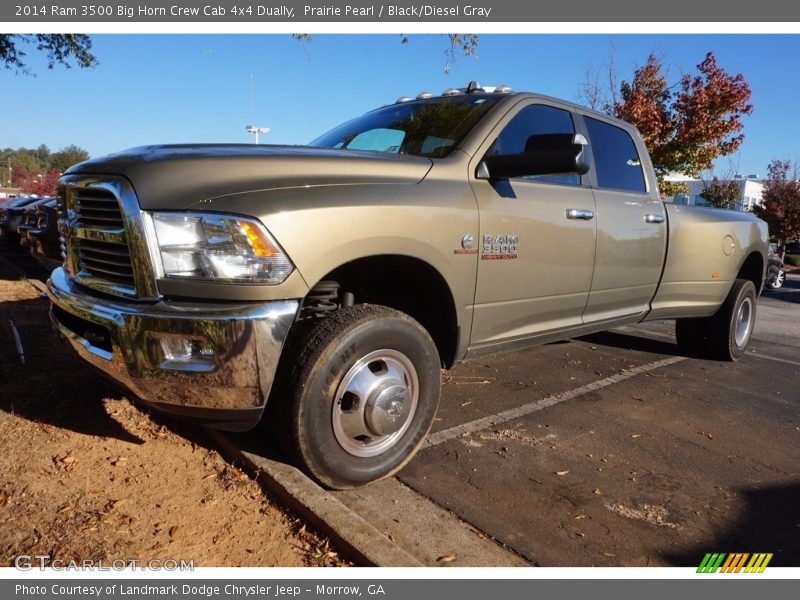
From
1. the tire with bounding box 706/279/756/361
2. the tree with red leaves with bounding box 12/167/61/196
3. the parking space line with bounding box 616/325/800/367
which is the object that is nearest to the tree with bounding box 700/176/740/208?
the parking space line with bounding box 616/325/800/367

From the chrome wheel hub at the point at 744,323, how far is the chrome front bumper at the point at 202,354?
5055 mm

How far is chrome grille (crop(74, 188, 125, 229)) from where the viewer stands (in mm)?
2383

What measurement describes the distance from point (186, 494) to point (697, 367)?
4.56 m

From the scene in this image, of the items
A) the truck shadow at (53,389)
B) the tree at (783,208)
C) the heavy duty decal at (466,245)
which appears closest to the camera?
the heavy duty decal at (466,245)

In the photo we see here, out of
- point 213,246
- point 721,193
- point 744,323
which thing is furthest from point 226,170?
point 721,193

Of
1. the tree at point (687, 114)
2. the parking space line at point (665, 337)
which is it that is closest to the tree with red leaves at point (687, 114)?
the tree at point (687, 114)

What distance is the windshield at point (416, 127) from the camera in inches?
129

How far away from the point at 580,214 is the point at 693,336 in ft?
9.44

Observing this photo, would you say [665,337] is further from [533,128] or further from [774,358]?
[533,128]

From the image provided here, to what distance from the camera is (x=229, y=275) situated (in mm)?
2229

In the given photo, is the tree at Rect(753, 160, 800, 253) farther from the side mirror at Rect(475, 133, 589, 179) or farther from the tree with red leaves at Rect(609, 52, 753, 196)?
the side mirror at Rect(475, 133, 589, 179)

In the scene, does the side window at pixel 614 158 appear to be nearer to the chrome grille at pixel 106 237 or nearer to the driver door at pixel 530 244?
the driver door at pixel 530 244

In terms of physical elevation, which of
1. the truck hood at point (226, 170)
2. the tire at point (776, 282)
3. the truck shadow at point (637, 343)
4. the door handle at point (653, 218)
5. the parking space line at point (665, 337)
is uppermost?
the truck hood at point (226, 170)

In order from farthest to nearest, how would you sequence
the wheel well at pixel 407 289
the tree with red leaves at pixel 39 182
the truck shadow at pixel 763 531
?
the tree with red leaves at pixel 39 182, the wheel well at pixel 407 289, the truck shadow at pixel 763 531
